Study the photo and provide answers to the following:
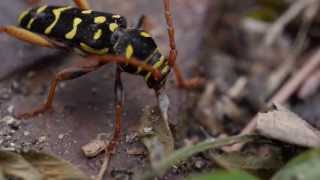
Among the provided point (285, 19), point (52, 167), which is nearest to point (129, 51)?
point (52, 167)

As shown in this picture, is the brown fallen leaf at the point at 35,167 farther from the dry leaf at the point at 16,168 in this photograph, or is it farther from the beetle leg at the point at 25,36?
the beetle leg at the point at 25,36

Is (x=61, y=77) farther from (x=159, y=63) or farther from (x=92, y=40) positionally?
(x=159, y=63)

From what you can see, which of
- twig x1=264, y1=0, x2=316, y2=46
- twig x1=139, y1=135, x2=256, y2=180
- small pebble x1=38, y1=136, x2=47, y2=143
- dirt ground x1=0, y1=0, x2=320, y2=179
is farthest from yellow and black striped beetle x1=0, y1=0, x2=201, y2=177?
twig x1=264, y1=0, x2=316, y2=46

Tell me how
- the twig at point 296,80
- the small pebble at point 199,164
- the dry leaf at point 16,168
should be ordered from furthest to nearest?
the twig at point 296,80
the small pebble at point 199,164
the dry leaf at point 16,168

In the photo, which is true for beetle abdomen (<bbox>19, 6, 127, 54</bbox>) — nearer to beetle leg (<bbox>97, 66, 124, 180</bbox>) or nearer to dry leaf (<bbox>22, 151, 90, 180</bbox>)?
beetle leg (<bbox>97, 66, 124, 180</bbox>)

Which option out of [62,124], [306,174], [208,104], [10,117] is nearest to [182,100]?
[208,104]

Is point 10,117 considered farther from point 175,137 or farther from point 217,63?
point 217,63

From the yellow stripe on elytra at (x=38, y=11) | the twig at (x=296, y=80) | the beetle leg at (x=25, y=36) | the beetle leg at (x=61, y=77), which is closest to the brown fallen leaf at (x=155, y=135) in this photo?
the beetle leg at (x=61, y=77)
